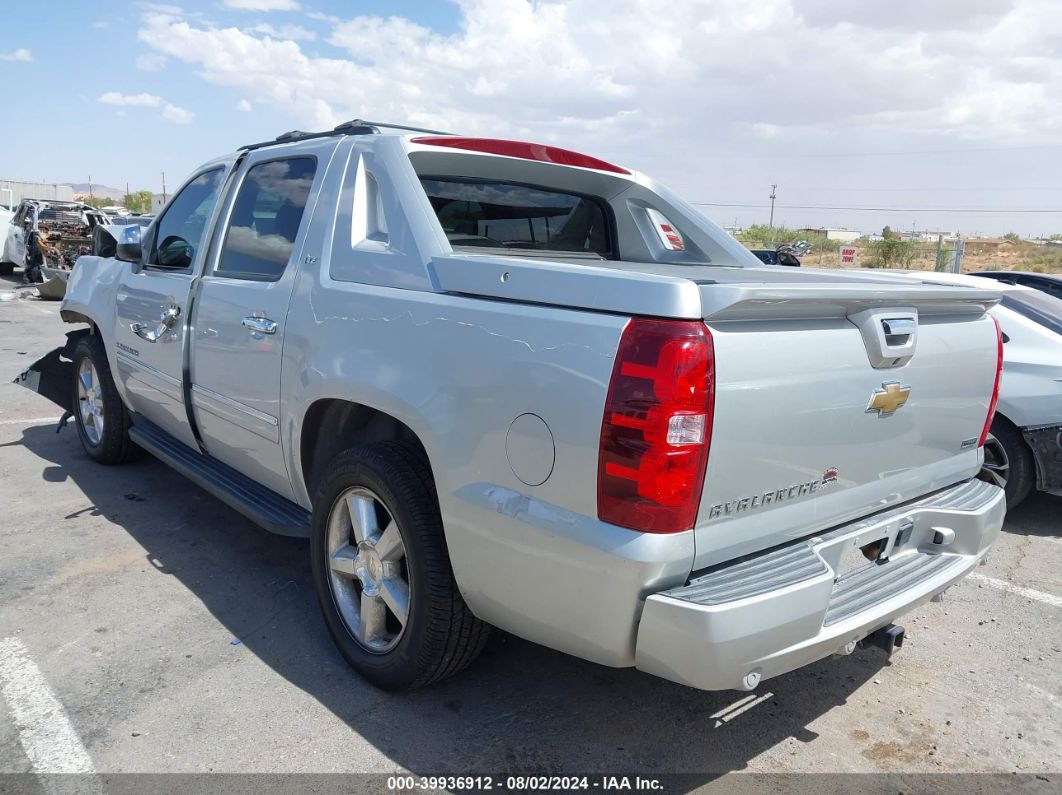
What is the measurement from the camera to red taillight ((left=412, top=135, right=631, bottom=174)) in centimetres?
336

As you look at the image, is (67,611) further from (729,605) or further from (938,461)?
(938,461)

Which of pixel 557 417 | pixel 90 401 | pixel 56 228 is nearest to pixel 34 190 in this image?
pixel 56 228

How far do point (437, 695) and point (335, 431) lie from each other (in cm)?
108

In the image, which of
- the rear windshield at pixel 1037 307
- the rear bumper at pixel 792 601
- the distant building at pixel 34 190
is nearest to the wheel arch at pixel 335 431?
the rear bumper at pixel 792 601

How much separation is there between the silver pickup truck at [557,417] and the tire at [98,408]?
155 centimetres

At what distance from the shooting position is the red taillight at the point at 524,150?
3358 millimetres

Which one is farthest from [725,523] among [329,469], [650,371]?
[329,469]

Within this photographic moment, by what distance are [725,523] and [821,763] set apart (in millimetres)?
1096

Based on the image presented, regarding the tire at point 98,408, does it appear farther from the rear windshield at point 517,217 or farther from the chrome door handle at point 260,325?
the rear windshield at point 517,217

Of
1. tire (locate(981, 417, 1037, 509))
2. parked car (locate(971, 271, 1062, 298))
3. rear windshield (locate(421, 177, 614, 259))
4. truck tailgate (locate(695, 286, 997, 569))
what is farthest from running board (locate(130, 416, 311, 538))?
parked car (locate(971, 271, 1062, 298))

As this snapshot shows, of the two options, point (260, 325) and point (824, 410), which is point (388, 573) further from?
point (824, 410)

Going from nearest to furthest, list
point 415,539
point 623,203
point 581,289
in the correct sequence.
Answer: point 581,289 → point 415,539 → point 623,203

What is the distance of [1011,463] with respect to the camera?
16.8 feet

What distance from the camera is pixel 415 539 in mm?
2688
